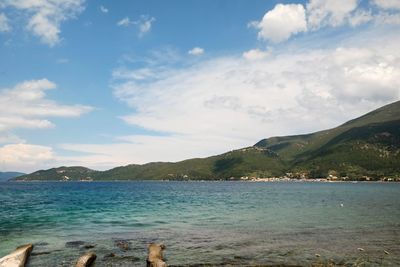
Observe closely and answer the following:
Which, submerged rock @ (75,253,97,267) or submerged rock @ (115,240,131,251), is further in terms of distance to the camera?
submerged rock @ (115,240,131,251)

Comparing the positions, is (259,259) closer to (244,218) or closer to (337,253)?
(337,253)

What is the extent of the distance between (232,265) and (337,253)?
1117 cm

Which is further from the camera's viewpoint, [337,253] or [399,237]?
[399,237]

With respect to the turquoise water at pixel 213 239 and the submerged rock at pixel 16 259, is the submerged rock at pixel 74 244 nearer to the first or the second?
the turquoise water at pixel 213 239

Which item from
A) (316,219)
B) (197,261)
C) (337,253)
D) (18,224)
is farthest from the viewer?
(316,219)

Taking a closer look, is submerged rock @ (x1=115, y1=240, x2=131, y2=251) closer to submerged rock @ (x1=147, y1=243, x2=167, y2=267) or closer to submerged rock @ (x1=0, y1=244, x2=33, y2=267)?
submerged rock @ (x1=147, y1=243, x2=167, y2=267)

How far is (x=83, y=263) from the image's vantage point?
96.7 ft

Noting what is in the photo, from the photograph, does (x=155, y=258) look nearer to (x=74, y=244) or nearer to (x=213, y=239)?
(x=213, y=239)

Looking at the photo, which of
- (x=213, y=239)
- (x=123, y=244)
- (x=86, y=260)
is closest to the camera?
(x=86, y=260)

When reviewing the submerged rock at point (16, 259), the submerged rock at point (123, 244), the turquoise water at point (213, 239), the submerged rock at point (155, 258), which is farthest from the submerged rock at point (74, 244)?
the submerged rock at point (155, 258)

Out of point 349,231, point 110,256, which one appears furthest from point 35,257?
point 349,231

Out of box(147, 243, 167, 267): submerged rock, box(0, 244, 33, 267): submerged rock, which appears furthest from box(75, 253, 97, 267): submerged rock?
box(147, 243, 167, 267): submerged rock

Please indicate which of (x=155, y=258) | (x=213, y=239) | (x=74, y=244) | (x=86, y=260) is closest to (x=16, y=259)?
(x=86, y=260)

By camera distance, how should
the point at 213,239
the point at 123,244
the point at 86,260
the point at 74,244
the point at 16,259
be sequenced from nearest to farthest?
the point at 16,259 → the point at 86,260 → the point at 123,244 → the point at 74,244 → the point at 213,239
